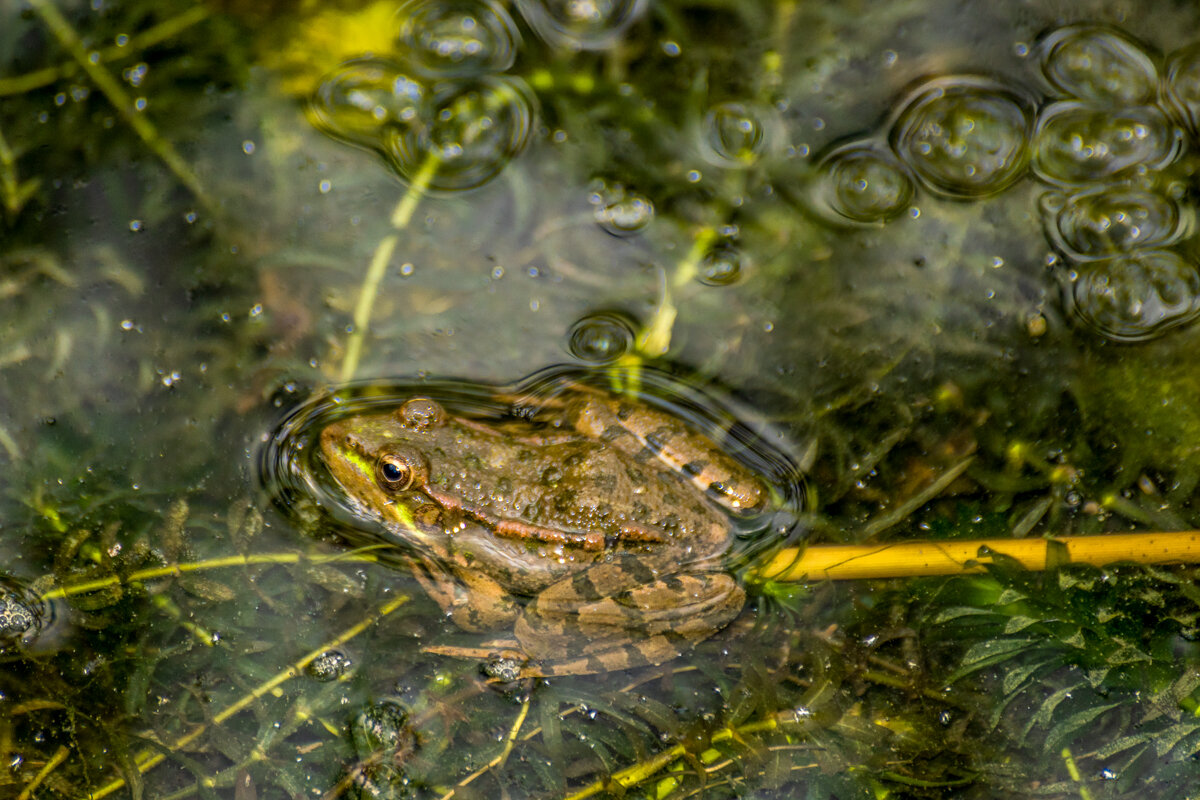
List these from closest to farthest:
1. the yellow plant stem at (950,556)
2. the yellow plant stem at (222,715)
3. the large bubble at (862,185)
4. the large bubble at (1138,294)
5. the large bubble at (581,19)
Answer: the yellow plant stem at (222,715), the yellow plant stem at (950,556), the large bubble at (1138,294), the large bubble at (862,185), the large bubble at (581,19)

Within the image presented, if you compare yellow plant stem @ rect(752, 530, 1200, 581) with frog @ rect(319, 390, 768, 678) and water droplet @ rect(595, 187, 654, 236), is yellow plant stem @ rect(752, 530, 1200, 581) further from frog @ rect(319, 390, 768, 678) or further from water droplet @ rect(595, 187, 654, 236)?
water droplet @ rect(595, 187, 654, 236)

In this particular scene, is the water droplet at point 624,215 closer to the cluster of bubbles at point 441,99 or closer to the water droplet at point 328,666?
the cluster of bubbles at point 441,99

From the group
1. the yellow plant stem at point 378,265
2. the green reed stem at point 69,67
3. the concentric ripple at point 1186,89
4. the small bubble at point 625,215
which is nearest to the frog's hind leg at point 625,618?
the yellow plant stem at point 378,265

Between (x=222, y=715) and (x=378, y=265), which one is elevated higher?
(x=378, y=265)

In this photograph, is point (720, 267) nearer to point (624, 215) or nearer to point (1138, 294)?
point (624, 215)

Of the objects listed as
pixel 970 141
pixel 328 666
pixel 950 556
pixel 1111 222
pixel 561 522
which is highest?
pixel 970 141

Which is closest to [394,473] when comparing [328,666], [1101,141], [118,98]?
[328,666]

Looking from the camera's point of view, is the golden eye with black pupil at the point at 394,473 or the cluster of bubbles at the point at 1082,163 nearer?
the golden eye with black pupil at the point at 394,473

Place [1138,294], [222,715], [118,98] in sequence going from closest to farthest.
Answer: [222,715]
[1138,294]
[118,98]
